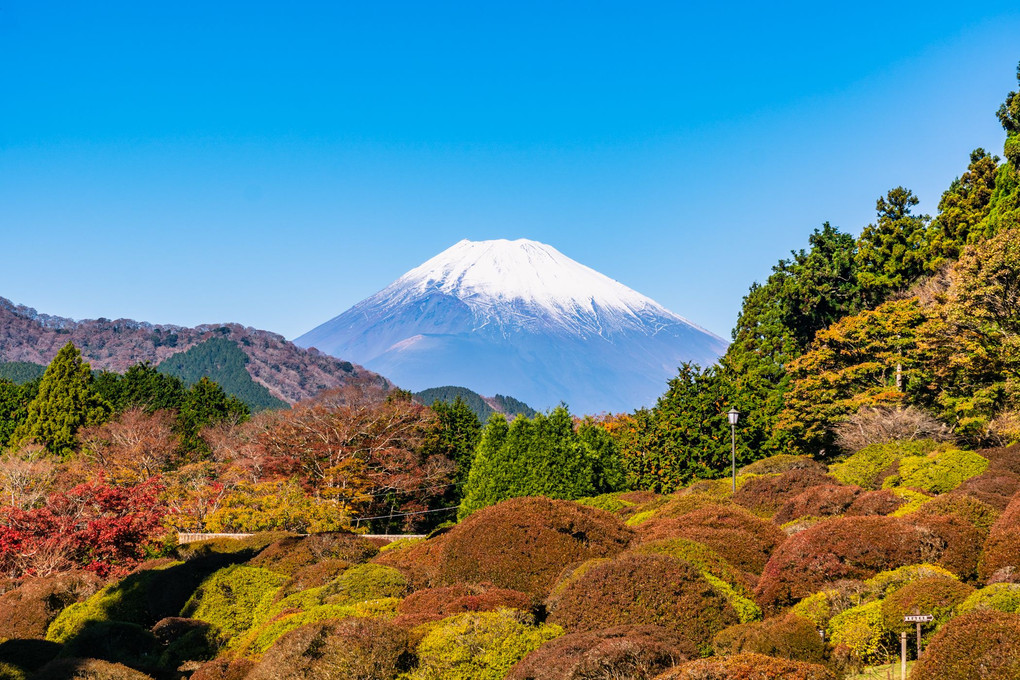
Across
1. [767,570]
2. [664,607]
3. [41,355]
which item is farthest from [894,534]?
[41,355]

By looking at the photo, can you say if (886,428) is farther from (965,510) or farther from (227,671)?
(227,671)

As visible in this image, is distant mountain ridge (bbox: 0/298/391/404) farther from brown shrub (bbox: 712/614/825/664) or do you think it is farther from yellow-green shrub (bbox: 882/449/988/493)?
brown shrub (bbox: 712/614/825/664)

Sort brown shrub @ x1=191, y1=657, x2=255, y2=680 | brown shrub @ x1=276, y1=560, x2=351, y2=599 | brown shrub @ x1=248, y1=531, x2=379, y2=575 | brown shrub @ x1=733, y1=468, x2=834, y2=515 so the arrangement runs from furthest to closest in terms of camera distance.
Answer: brown shrub @ x1=733, y1=468, x2=834, y2=515
brown shrub @ x1=248, y1=531, x2=379, y2=575
brown shrub @ x1=276, y1=560, x2=351, y2=599
brown shrub @ x1=191, y1=657, x2=255, y2=680

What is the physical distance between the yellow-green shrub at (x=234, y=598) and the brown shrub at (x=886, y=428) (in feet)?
64.5

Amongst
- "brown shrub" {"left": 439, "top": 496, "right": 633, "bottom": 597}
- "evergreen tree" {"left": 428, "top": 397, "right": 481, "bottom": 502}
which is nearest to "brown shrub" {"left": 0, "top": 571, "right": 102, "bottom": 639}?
"brown shrub" {"left": 439, "top": 496, "right": 633, "bottom": 597}

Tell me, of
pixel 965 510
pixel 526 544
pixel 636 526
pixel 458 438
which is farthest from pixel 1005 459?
pixel 458 438

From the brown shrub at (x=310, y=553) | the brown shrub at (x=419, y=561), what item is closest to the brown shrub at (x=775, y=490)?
the brown shrub at (x=419, y=561)

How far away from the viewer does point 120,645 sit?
40.1ft

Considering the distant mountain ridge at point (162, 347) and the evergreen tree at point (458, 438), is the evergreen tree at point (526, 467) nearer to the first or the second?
the evergreen tree at point (458, 438)

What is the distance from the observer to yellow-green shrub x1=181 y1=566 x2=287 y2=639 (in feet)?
47.2

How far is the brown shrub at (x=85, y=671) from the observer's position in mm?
8578

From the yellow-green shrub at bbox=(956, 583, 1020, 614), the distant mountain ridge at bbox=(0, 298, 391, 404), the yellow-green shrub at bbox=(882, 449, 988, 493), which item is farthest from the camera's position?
the distant mountain ridge at bbox=(0, 298, 391, 404)

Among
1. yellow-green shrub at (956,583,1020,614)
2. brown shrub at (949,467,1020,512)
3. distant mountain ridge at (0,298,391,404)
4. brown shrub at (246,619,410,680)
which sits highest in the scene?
distant mountain ridge at (0,298,391,404)

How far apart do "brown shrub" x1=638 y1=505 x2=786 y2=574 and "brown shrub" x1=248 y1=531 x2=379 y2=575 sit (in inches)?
267
